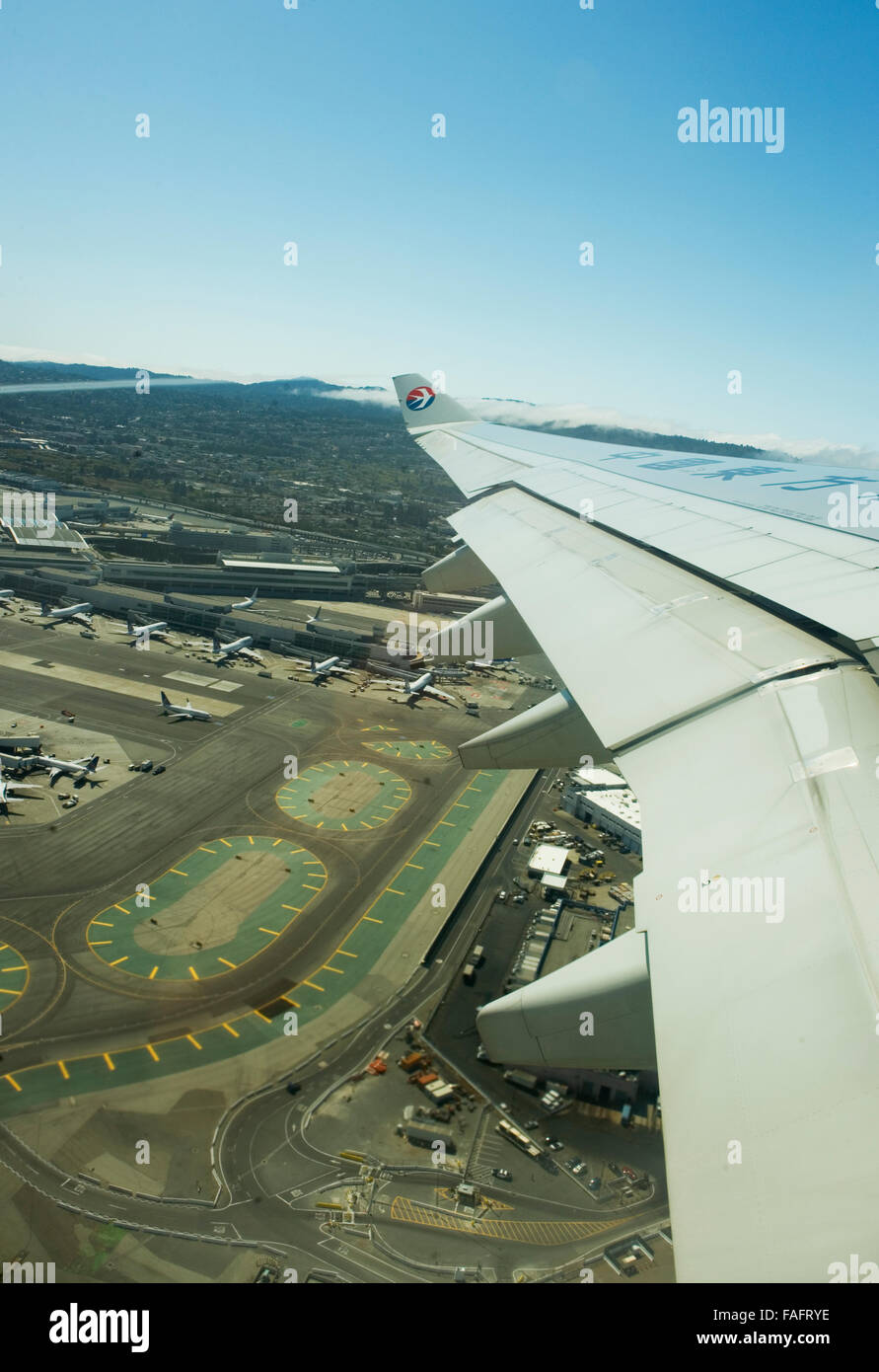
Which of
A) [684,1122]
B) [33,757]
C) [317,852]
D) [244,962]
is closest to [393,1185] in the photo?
[244,962]

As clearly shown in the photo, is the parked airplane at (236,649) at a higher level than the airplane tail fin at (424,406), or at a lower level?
lower

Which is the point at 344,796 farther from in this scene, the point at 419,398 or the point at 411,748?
the point at 419,398

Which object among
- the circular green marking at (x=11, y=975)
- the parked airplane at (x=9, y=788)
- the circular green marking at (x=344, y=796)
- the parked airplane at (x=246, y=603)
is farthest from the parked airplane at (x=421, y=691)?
the circular green marking at (x=11, y=975)

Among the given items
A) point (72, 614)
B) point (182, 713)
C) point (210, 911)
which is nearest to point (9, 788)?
point (182, 713)

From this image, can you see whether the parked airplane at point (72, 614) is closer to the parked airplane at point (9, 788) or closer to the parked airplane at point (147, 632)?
the parked airplane at point (147, 632)

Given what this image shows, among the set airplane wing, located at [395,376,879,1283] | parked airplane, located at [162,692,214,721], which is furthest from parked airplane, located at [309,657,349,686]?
airplane wing, located at [395,376,879,1283]
